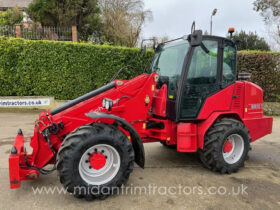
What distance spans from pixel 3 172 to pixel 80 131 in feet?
5.99

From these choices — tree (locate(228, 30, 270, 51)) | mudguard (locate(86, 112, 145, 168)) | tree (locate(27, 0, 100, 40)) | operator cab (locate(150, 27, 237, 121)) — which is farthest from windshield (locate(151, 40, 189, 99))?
tree (locate(228, 30, 270, 51))

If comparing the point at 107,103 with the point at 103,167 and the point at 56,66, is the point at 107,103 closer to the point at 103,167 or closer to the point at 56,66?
the point at 103,167

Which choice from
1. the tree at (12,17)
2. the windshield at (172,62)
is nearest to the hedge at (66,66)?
the windshield at (172,62)

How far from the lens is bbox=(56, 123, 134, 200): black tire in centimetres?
261

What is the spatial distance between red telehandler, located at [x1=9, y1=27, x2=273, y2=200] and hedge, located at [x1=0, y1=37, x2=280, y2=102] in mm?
5282

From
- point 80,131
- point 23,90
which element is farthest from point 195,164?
point 23,90

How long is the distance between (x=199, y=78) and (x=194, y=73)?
129 millimetres

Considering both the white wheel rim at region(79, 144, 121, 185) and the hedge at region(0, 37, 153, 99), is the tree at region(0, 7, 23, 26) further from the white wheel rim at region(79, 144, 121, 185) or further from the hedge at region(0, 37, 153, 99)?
the white wheel rim at region(79, 144, 121, 185)

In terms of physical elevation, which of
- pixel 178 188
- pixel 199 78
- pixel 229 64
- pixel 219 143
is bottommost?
pixel 178 188

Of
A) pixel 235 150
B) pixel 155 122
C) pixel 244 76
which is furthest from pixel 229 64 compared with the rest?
pixel 155 122

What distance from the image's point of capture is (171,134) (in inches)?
148

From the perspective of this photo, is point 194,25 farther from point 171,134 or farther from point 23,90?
point 23,90

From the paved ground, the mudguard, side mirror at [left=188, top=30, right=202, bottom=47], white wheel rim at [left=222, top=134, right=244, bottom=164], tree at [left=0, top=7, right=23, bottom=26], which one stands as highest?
tree at [left=0, top=7, right=23, bottom=26]

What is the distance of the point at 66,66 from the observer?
8.94 metres
